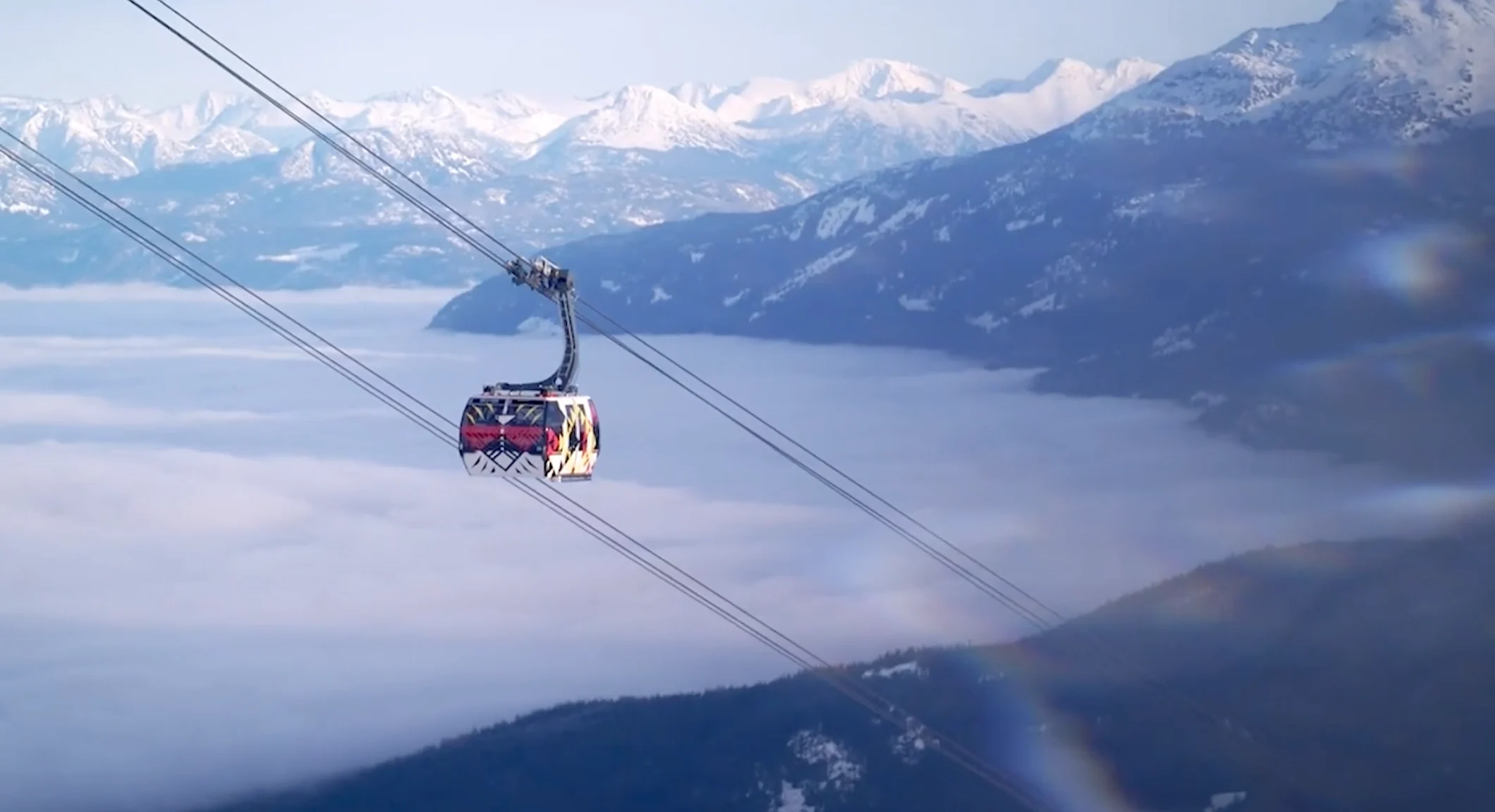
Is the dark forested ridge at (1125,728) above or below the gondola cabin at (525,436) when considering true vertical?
below

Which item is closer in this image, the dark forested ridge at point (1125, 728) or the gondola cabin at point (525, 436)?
the gondola cabin at point (525, 436)

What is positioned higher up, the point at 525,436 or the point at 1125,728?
the point at 525,436

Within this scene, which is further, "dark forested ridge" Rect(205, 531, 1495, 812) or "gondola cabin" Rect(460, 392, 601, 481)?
"dark forested ridge" Rect(205, 531, 1495, 812)

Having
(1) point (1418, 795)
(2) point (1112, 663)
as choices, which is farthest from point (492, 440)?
(2) point (1112, 663)

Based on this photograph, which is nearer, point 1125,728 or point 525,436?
point 525,436

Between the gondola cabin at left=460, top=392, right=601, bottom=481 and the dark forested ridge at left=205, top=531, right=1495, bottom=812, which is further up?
the gondola cabin at left=460, top=392, right=601, bottom=481
